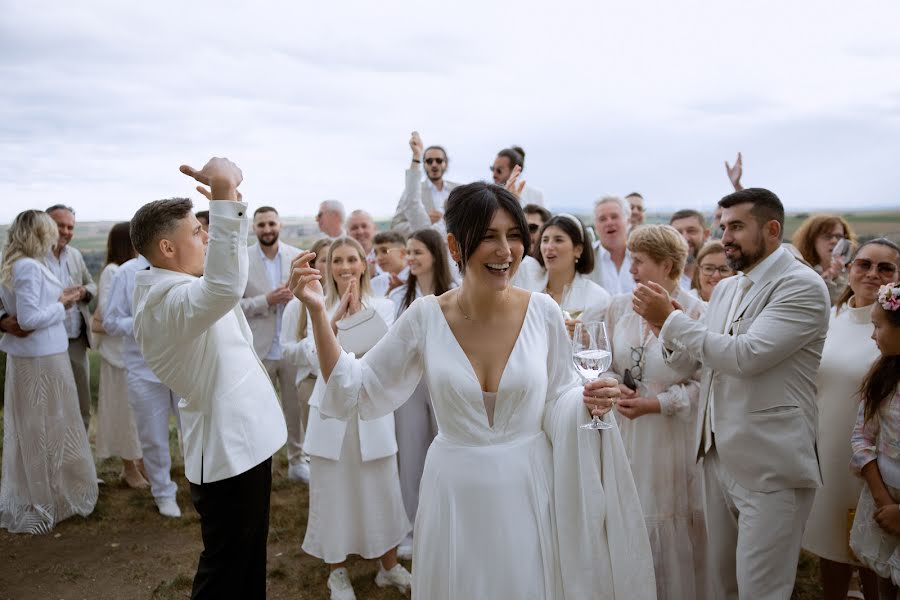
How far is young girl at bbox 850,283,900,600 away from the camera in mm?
3445

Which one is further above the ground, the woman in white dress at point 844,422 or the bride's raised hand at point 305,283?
the bride's raised hand at point 305,283

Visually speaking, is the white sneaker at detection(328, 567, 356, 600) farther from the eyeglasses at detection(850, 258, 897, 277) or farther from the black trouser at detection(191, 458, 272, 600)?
the eyeglasses at detection(850, 258, 897, 277)

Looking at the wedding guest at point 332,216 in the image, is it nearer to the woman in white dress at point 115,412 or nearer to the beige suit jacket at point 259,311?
the beige suit jacket at point 259,311

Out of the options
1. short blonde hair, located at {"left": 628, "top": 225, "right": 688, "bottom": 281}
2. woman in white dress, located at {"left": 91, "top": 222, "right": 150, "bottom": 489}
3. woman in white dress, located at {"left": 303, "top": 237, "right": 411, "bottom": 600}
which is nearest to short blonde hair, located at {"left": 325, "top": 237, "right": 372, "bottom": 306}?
woman in white dress, located at {"left": 303, "top": 237, "right": 411, "bottom": 600}

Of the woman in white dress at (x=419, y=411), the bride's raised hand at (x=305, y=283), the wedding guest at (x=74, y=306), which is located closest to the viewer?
the bride's raised hand at (x=305, y=283)

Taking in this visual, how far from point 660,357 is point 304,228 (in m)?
6.07

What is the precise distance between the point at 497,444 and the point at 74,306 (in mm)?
5875

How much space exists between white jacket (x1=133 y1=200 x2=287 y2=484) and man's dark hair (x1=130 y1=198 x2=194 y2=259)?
15 cm

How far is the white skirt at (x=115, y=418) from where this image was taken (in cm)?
714

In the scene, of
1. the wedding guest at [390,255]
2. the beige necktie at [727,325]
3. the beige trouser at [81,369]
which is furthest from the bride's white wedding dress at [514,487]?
the beige trouser at [81,369]

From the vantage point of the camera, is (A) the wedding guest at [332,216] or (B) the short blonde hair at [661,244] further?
(A) the wedding guest at [332,216]

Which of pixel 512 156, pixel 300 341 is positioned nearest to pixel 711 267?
pixel 512 156

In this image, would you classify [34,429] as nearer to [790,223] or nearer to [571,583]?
[571,583]

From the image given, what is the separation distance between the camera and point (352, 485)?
473 cm
